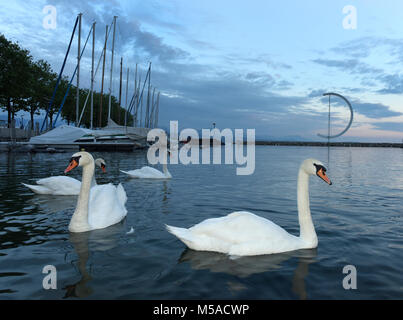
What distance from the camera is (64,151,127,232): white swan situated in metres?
6.27

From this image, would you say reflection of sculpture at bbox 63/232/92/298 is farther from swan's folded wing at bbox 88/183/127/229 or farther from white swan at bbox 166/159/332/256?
white swan at bbox 166/159/332/256

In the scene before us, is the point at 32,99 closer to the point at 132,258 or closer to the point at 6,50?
the point at 6,50

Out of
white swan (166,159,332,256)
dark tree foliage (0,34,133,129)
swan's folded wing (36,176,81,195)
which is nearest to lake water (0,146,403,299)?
white swan (166,159,332,256)

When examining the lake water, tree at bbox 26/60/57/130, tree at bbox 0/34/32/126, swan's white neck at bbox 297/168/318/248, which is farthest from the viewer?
tree at bbox 26/60/57/130

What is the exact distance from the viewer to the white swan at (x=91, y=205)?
6.27 metres

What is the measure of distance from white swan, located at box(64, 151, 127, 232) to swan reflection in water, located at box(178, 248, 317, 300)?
2.21m

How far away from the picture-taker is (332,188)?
1363 cm

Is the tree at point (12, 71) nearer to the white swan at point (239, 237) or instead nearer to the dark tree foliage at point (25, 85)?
the dark tree foliage at point (25, 85)

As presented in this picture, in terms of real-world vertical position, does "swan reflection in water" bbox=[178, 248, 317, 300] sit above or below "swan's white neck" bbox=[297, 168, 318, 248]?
below

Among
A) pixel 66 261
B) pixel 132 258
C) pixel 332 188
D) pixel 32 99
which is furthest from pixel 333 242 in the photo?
pixel 32 99

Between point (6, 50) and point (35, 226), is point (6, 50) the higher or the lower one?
the higher one

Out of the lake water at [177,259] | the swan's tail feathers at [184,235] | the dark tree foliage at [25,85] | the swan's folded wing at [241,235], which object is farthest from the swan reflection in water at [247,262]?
the dark tree foliage at [25,85]

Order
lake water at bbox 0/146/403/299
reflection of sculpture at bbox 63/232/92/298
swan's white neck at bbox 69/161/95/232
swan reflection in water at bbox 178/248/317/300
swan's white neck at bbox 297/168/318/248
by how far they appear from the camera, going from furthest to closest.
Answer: swan's white neck at bbox 69/161/95/232 → swan's white neck at bbox 297/168/318/248 → swan reflection in water at bbox 178/248/317/300 → lake water at bbox 0/146/403/299 → reflection of sculpture at bbox 63/232/92/298

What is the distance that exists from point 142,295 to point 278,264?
212cm
